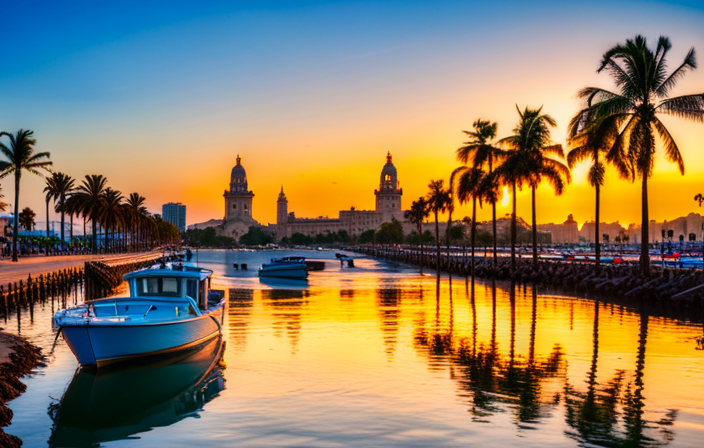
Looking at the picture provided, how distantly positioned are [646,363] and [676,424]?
20.6 feet

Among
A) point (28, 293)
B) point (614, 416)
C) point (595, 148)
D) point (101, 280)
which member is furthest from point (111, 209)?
point (614, 416)

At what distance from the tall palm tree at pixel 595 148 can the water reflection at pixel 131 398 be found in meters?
24.8

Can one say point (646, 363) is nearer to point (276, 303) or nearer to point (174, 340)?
point (174, 340)

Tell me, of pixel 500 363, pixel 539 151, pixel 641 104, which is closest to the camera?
pixel 500 363

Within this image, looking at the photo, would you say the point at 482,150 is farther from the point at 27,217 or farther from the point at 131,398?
the point at 27,217

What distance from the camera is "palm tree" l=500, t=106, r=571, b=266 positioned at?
54.3m

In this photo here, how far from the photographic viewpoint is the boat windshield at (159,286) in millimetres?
23297

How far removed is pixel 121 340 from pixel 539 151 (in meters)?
42.5

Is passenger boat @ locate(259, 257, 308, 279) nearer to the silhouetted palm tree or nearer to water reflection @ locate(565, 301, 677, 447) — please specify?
the silhouetted palm tree

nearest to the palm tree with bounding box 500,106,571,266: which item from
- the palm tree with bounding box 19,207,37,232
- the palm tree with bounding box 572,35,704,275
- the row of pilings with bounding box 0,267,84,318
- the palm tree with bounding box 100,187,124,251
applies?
the palm tree with bounding box 572,35,704,275

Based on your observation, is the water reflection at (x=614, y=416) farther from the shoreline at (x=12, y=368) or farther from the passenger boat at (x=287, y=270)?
the passenger boat at (x=287, y=270)

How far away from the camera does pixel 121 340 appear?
61.7ft

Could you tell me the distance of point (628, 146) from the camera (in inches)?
1449

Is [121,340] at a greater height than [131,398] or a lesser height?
greater
